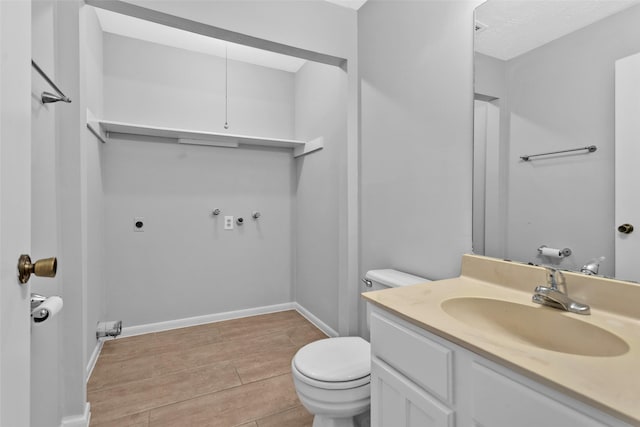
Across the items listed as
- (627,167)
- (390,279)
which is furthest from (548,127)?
(390,279)

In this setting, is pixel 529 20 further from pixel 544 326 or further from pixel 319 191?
pixel 319 191

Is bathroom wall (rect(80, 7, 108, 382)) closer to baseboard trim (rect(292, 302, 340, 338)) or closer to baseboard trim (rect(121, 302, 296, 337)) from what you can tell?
baseboard trim (rect(121, 302, 296, 337))

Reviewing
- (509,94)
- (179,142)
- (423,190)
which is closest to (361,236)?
(423,190)

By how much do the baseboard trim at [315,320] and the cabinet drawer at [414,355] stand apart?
164cm

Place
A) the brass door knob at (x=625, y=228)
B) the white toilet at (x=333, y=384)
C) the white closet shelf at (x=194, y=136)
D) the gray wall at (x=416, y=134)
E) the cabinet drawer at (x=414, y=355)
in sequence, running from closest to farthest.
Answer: the cabinet drawer at (x=414, y=355), the brass door knob at (x=625, y=228), the white toilet at (x=333, y=384), the gray wall at (x=416, y=134), the white closet shelf at (x=194, y=136)

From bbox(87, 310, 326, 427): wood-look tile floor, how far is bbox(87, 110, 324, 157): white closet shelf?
1.77 meters

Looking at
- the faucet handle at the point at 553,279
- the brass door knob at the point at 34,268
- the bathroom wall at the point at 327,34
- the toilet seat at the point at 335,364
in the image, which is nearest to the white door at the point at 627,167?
the faucet handle at the point at 553,279

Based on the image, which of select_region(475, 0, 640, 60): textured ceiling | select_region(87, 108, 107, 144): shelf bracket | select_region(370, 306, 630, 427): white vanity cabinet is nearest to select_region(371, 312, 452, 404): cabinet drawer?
select_region(370, 306, 630, 427): white vanity cabinet

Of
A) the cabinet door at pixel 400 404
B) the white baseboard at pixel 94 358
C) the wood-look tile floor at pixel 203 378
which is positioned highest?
the cabinet door at pixel 400 404

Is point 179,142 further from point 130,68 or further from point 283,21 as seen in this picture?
point 283,21

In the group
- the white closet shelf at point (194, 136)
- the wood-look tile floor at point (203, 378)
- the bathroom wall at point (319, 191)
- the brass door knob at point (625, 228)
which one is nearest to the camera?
the brass door knob at point (625, 228)

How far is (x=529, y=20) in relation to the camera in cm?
119

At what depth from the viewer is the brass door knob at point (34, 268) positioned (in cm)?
66

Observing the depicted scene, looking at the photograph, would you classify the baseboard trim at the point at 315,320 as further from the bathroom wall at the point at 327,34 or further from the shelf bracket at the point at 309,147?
the shelf bracket at the point at 309,147
